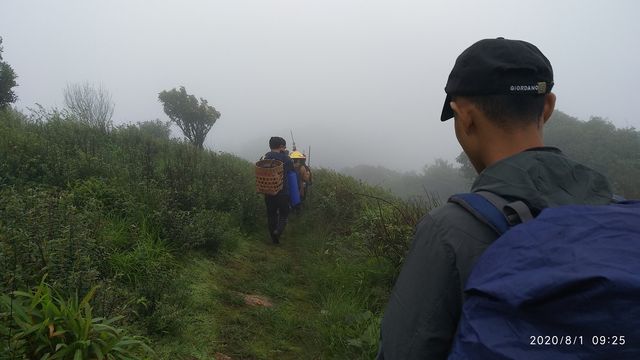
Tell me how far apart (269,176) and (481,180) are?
600 cm

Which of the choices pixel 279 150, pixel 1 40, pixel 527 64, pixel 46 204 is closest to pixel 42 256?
pixel 46 204

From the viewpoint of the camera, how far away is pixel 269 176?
7.01 meters

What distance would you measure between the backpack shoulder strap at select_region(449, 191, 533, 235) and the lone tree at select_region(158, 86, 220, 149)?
96.3 ft

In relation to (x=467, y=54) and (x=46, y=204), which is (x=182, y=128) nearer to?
(x=46, y=204)

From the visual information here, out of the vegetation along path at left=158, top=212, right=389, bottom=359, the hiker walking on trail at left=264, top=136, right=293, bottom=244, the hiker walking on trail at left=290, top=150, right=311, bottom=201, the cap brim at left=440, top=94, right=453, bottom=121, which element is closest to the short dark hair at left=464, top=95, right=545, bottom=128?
the cap brim at left=440, top=94, right=453, bottom=121

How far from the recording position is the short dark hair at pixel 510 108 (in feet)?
3.93

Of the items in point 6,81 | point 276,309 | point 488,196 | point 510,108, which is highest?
point 6,81

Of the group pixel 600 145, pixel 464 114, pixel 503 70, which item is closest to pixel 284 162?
pixel 464 114

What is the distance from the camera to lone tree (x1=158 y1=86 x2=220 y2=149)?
30.1 meters

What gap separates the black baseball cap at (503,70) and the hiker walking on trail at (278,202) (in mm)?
6066

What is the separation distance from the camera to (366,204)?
7863 millimetres

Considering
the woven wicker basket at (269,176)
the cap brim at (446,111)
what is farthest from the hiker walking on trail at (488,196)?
the woven wicker basket at (269,176)

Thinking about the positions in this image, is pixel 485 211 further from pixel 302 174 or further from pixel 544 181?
pixel 302 174

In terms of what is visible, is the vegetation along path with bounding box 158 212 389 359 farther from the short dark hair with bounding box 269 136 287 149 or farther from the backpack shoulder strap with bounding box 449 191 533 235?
the backpack shoulder strap with bounding box 449 191 533 235
